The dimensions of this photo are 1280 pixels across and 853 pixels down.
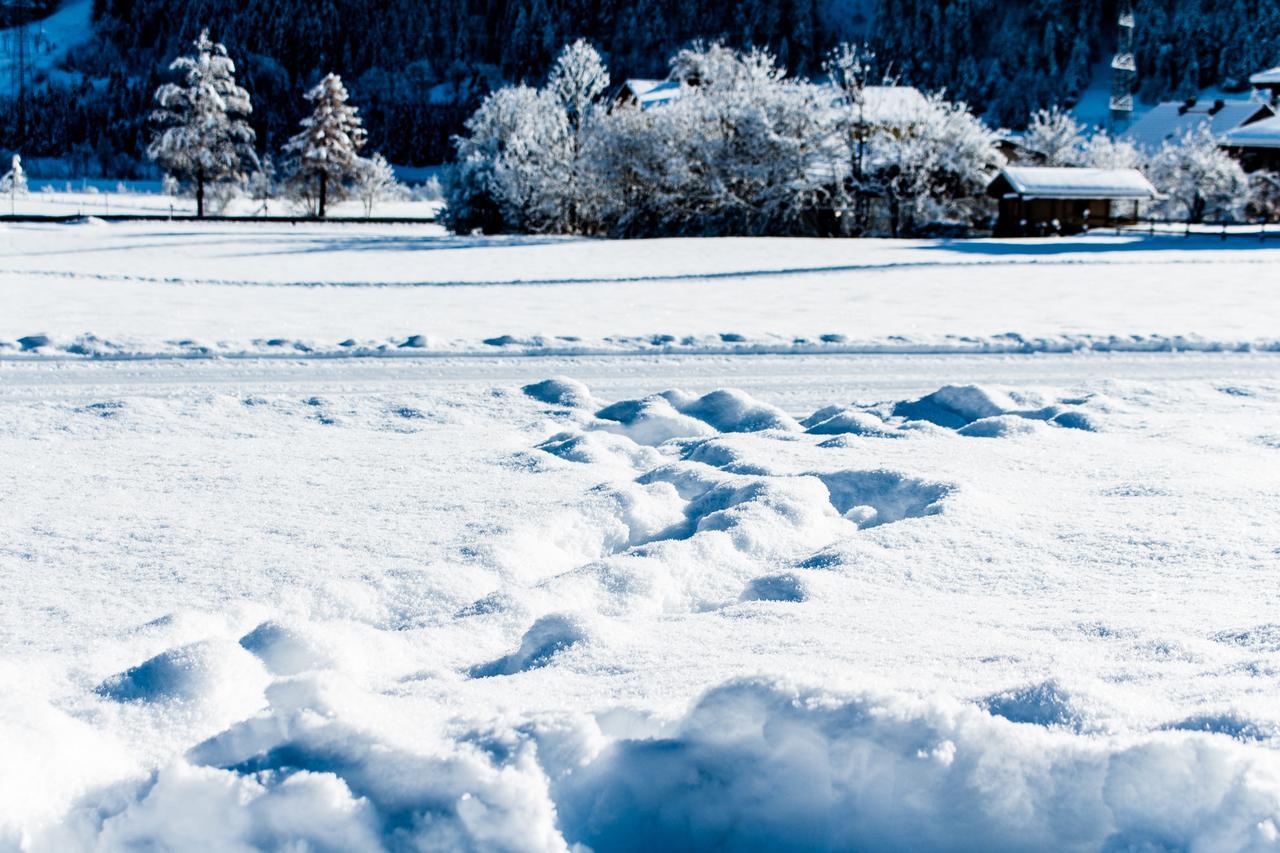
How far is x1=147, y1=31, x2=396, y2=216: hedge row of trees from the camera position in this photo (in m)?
64.2

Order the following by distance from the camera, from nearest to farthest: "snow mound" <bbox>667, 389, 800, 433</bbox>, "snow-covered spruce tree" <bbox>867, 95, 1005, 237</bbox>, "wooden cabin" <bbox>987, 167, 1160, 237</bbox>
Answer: "snow mound" <bbox>667, 389, 800, 433</bbox> → "snow-covered spruce tree" <bbox>867, 95, 1005, 237</bbox> → "wooden cabin" <bbox>987, 167, 1160, 237</bbox>

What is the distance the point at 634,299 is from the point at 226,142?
5453 cm

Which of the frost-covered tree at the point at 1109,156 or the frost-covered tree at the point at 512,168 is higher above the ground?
the frost-covered tree at the point at 1109,156

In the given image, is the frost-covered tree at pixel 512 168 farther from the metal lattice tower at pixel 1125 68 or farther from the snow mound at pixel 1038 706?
the metal lattice tower at pixel 1125 68

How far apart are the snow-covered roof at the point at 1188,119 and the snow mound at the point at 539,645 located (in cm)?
7711

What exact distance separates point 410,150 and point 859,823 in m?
162

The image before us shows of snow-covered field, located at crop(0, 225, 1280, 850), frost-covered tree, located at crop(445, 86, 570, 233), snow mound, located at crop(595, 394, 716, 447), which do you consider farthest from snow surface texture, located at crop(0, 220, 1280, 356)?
frost-covered tree, located at crop(445, 86, 570, 233)

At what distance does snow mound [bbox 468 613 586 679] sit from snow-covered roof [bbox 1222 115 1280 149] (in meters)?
56.8

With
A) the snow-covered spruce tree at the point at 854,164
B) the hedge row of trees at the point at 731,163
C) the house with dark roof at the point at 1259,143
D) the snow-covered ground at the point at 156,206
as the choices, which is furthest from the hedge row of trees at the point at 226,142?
the house with dark roof at the point at 1259,143

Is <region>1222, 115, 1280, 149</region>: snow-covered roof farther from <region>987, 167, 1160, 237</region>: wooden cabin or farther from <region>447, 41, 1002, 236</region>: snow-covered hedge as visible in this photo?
<region>447, 41, 1002, 236</region>: snow-covered hedge

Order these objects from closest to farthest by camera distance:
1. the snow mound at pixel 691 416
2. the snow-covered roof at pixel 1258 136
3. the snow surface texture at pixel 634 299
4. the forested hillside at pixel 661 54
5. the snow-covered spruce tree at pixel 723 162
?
the snow mound at pixel 691 416 → the snow surface texture at pixel 634 299 → the snow-covered spruce tree at pixel 723 162 → the snow-covered roof at pixel 1258 136 → the forested hillside at pixel 661 54

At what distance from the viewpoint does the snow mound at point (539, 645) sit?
11.3 feet

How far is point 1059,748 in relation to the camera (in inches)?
98.2

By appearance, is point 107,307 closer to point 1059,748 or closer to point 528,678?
point 528,678
